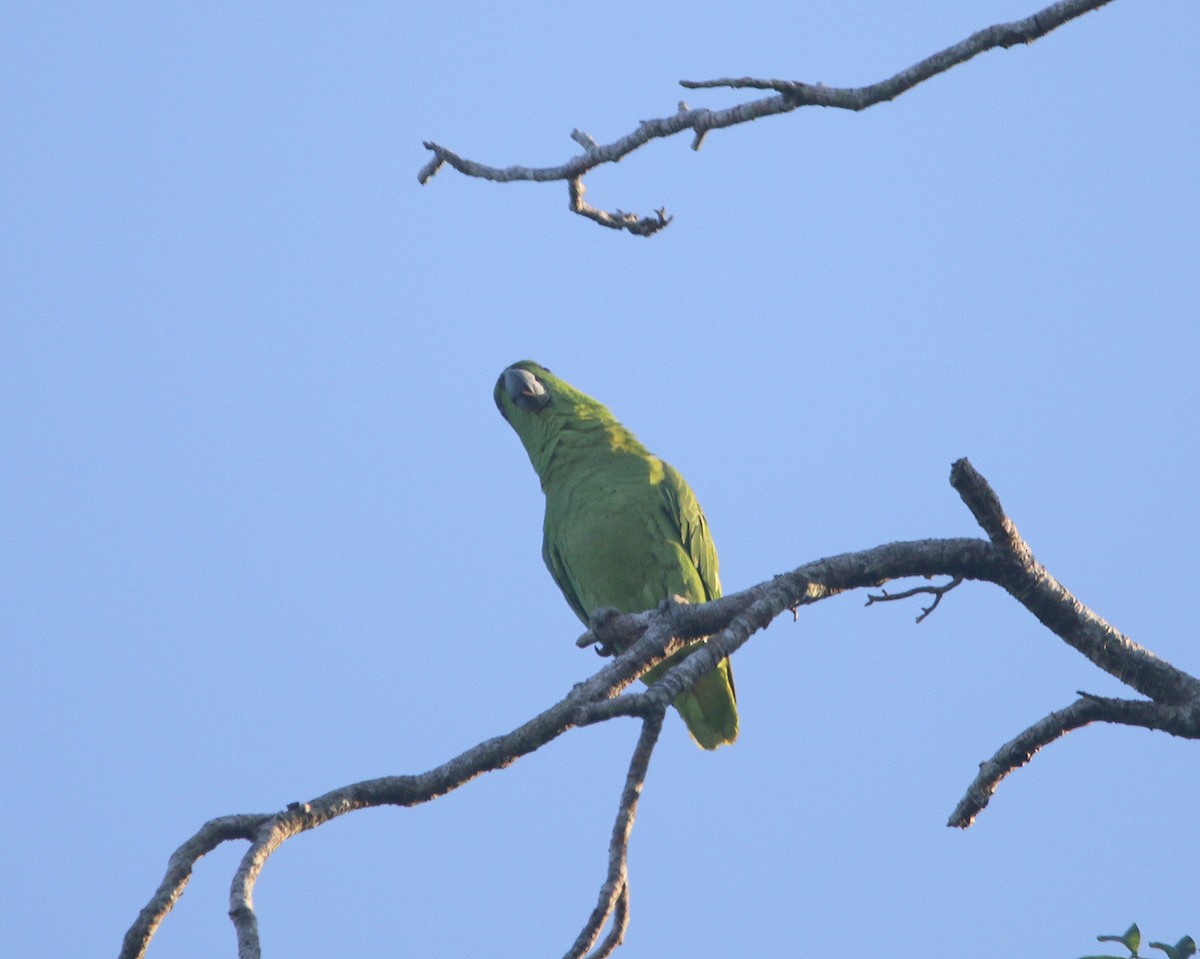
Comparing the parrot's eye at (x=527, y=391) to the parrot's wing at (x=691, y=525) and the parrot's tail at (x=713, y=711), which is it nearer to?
the parrot's wing at (x=691, y=525)

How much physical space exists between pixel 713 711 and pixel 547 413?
2214 millimetres

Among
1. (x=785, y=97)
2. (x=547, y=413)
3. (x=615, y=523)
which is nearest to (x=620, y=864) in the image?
(x=785, y=97)

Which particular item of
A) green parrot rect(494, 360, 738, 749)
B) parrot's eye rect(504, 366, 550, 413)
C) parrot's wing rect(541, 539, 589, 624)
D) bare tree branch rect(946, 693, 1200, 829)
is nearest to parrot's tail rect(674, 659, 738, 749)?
green parrot rect(494, 360, 738, 749)

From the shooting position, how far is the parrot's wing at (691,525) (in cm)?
751

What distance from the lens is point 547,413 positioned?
8.33m

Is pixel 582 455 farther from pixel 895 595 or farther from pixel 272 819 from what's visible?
pixel 272 819

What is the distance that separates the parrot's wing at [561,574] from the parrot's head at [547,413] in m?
0.49

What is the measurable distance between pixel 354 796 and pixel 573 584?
180 inches

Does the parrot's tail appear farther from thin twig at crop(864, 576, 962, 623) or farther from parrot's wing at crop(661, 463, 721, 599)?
thin twig at crop(864, 576, 962, 623)

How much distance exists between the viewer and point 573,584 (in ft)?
26.3

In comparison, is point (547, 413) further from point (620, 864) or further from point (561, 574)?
point (620, 864)

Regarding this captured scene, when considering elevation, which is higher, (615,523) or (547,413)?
(547,413)

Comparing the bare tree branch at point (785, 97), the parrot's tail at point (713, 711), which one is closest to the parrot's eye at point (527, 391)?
the parrot's tail at point (713, 711)

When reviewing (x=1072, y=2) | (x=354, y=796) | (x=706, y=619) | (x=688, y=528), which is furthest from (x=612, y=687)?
(x=688, y=528)
